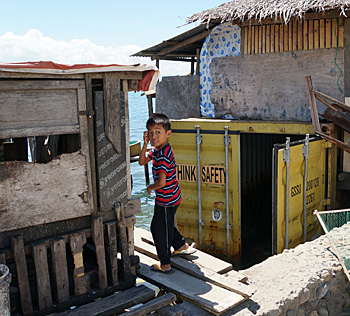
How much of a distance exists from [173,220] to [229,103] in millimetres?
4697

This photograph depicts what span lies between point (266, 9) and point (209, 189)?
3.39m

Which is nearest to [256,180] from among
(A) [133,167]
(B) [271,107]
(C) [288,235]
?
(B) [271,107]

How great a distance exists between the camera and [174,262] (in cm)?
488

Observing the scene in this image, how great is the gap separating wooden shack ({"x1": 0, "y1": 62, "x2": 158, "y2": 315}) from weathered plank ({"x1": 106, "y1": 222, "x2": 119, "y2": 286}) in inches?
0.4

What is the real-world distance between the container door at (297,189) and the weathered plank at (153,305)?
2.67m

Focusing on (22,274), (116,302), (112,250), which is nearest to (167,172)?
(112,250)

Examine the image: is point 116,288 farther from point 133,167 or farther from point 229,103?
point 133,167

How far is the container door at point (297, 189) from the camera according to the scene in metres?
6.28

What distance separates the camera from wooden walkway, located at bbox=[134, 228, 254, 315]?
4096 millimetres

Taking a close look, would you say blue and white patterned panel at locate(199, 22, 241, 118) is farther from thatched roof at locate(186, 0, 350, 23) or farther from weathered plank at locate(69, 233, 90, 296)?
weathered plank at locate(69, 233, 90, 296)

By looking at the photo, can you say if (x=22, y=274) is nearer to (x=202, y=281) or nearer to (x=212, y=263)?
(x=202, y=281)

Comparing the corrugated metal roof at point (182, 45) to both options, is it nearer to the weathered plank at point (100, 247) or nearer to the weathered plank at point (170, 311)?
the weathered plank at point (100, 247)

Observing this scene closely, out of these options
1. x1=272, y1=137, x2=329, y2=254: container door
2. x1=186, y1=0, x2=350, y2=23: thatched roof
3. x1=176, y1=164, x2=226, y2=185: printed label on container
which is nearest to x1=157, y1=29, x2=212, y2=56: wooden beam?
x1=186, y1=0, x2=350, y2=23: thatched roof

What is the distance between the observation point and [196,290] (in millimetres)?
4277
